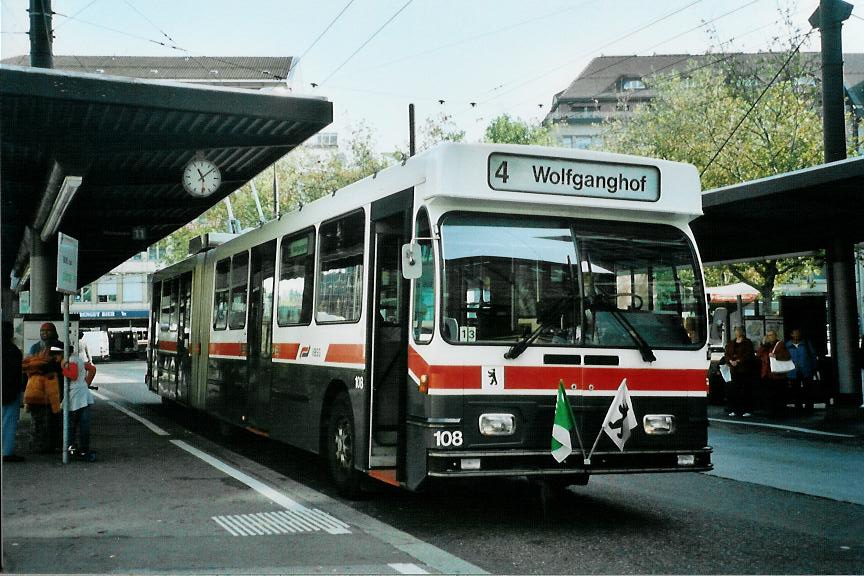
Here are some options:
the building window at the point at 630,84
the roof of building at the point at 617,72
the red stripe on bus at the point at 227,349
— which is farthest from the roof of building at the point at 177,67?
the red stripe on bus at the point at 227,349

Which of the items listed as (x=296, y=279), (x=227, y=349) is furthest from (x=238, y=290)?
(x=296, y=279)

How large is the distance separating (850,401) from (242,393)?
10939mm

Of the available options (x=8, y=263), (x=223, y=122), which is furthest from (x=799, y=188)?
(x=8, y=263)

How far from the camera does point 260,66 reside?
96.8 m

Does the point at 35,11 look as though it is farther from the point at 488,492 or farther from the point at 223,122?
the point at 488,492

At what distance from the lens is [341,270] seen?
391 inches

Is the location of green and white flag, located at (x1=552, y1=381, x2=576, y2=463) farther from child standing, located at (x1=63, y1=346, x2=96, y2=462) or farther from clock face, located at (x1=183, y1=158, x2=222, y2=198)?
clock face, located at (x1=183, y1=158, x2=222, y2=198)

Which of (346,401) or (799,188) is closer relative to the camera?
(346,401)

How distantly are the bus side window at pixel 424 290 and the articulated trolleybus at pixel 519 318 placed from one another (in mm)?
16

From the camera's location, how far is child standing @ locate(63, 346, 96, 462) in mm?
12156

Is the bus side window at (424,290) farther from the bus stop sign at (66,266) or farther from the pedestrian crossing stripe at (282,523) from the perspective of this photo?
the bus stop sign at (66,266)

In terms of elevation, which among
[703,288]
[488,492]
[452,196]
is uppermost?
[452,196]

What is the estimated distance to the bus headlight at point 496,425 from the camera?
309 inches

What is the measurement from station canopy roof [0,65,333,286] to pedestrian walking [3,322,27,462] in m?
2.03
